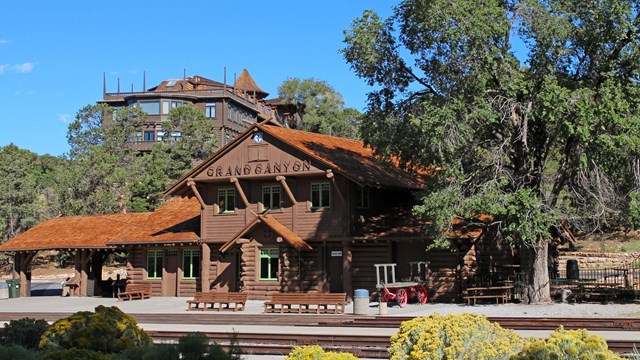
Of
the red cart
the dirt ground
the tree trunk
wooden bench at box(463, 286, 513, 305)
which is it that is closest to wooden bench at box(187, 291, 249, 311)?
the red cart

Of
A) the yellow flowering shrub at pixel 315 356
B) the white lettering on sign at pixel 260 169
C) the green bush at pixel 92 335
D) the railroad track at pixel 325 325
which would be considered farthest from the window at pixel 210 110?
the yellow flowering shrub at pixel 315 356

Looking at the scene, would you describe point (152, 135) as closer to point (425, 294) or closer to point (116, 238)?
point (116, 238)

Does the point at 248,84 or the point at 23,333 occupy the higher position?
the point at 248,84

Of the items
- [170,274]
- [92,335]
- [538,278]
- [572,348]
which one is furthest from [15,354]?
[170,274]

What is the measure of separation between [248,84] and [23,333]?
89385 mm

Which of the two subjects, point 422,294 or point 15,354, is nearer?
point 15,354

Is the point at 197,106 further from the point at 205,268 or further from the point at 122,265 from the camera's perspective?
the point at 205,268

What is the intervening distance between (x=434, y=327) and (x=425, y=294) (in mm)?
19873

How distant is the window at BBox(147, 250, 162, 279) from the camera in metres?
37.7

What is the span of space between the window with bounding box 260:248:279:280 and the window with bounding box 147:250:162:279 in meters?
6.75

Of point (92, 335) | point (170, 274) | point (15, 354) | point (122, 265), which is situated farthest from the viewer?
point (122, 265)

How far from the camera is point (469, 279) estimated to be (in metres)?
29.4

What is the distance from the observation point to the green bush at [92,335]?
12.5 meters

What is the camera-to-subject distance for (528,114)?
971 inches
